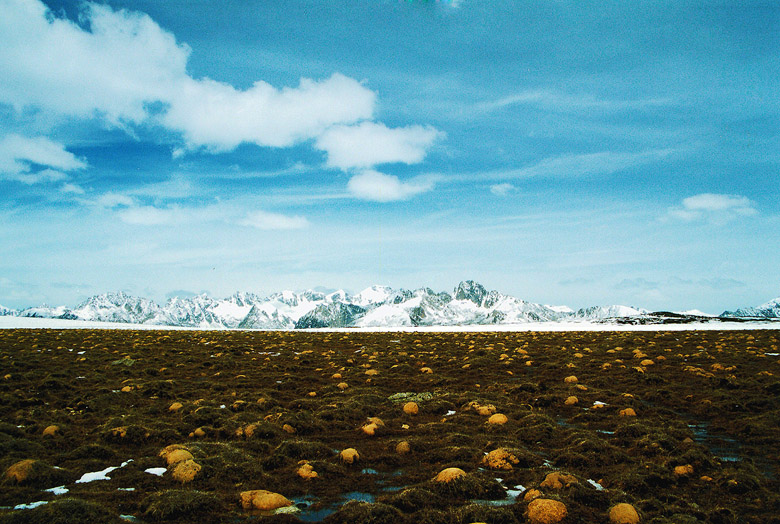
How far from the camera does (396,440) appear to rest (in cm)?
852

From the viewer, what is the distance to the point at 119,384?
1413cm

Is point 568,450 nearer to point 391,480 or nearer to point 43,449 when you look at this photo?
point 391,480

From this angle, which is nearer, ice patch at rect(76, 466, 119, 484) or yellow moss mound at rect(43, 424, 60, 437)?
ice patch at rect(76, 466, 119, 484)

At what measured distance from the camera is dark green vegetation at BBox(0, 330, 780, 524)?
220 inches

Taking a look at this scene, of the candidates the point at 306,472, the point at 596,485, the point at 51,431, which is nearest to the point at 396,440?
the point at 306,472

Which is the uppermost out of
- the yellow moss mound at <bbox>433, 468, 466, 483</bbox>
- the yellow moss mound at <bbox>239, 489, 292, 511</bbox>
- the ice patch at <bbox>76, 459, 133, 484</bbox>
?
the yellow moss mound at <bbox>433, 468, 466, 483</bbox>

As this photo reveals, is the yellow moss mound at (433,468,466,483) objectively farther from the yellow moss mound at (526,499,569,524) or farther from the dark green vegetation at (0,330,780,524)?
the yellow moss mound at (526,499,569,524)

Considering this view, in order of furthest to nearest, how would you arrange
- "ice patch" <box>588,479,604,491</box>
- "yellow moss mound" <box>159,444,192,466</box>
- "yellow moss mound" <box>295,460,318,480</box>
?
"yellow moss mound" <box>159,444,192,466</box> → "yellow moss mound" <box>295,460,318,480</box> → "ice patch" <box>588,479,604,491</box>

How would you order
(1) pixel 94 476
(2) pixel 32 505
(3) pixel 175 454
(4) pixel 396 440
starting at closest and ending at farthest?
1. (2) pixel 32 505
2. (1) pixel 94 476
3. (3) pixel 175 454
4. (4) pixel 396 440

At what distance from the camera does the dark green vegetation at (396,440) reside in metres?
5.59

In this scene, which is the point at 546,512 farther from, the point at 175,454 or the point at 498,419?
the point at 175,454

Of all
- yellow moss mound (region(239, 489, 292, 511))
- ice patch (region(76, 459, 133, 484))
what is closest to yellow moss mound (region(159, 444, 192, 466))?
ice patch (region(76, 459, 133, 484))

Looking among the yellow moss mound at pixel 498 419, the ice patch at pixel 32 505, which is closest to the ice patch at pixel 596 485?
the yellow moss mound at pixel 498 419

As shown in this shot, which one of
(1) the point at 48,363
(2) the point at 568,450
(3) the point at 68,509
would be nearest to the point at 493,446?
(2) the point at 568,450
